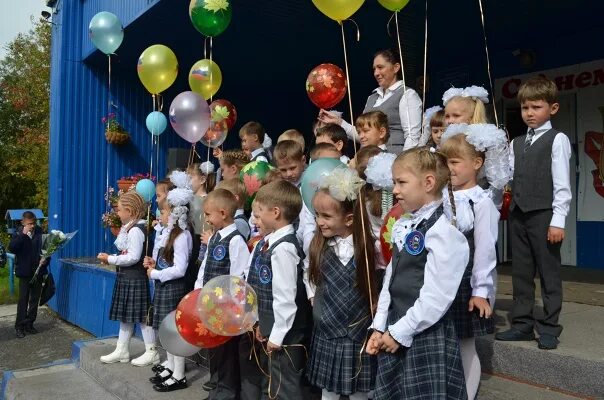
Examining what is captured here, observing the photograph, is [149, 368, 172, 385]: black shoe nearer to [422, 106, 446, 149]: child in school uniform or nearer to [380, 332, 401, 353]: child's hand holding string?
[380, 332, 401, 353]: child's hand holding string

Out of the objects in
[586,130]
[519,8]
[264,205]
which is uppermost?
[519,8]

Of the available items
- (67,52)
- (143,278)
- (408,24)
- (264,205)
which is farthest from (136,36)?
(264,205)

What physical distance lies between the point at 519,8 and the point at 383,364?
5436mm

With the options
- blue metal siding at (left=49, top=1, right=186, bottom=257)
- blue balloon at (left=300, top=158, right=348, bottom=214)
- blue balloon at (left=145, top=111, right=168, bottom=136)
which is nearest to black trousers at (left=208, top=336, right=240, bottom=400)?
blue balloon at (left=300, top=158, right=348, bottom=214)

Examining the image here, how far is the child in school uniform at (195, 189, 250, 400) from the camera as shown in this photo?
11.6ft

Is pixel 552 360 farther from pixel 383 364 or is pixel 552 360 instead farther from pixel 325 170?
pixel 325 170

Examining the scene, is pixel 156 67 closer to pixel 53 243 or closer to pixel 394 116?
pixel 394 116

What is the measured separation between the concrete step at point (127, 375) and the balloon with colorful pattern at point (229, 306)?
1.13 meters

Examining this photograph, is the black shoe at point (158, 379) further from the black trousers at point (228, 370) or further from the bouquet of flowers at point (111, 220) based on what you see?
the bouquet of flowers at point (111, 220)

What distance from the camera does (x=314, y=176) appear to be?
3.02 meters

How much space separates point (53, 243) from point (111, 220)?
3.01 feet

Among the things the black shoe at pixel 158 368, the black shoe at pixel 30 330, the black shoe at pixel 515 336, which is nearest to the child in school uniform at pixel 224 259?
the black shoe at pixel 158 368

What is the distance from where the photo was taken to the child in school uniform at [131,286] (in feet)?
15.6

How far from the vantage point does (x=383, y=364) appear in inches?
96.5
